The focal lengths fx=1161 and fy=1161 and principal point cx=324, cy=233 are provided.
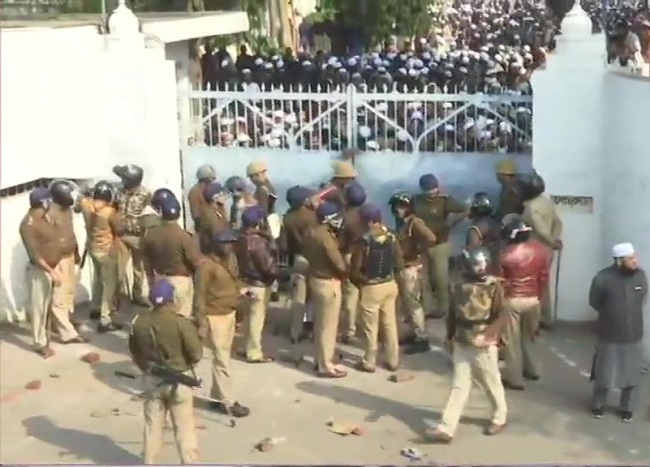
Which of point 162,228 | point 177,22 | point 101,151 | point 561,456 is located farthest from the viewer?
point 177,22

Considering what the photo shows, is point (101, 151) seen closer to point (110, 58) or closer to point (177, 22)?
point (110, 58)

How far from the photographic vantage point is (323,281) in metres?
8.31

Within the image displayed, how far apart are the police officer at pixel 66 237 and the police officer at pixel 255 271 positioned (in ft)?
Result: 4.70

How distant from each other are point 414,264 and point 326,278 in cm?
92

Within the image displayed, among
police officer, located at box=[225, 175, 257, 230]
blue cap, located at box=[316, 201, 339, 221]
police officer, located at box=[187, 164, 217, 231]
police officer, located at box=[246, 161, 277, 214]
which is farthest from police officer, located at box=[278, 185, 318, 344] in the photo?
police officer, located at box=[187, 164, 217, 231]

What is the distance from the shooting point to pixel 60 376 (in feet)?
28.0

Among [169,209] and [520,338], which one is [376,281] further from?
[169,209]

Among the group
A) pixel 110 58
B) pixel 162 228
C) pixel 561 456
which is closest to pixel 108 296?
pixel 162 228

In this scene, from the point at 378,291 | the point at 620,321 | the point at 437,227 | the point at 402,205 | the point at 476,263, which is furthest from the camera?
the point at 437,227

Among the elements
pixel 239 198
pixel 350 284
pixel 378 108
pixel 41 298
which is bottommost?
pixel 41 298

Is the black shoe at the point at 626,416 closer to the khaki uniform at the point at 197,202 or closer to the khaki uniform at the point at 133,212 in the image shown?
the khaki uniform at the point at 197,202

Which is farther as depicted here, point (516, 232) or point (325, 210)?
point (325, 210)

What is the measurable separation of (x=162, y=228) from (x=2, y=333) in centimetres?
216

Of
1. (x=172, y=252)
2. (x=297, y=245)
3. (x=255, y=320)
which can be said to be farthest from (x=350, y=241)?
(x=172, y=252)
